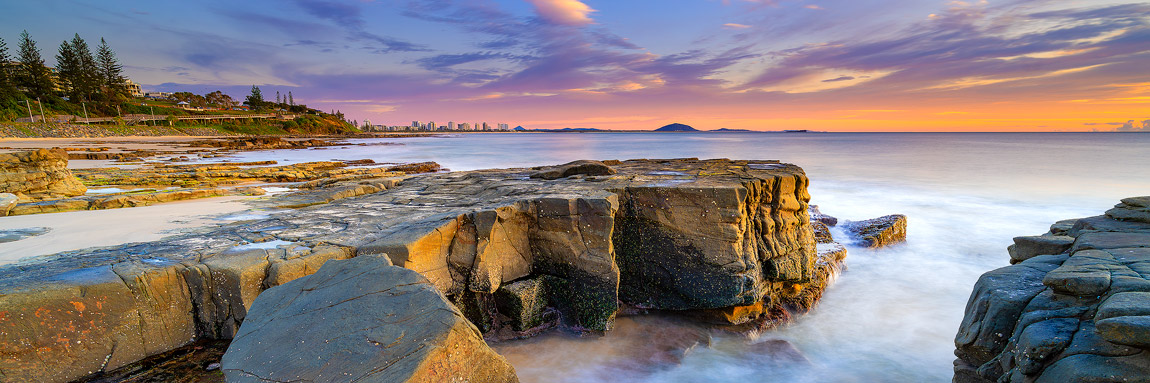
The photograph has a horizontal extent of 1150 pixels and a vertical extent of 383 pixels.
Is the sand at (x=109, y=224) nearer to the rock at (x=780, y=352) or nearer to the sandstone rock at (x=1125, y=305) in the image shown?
the rock at (x=780, y=352)

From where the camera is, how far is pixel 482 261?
547 cm

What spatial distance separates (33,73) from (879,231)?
91.8 meters

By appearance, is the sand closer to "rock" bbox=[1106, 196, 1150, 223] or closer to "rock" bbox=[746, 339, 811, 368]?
"rock" bbox=[746, 339, 811, 368]

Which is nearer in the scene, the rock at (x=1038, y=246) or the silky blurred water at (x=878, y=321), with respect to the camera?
the rock at (x=1038, y=246)

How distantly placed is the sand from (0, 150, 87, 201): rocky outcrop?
10.1ft

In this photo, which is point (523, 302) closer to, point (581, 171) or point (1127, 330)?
point (581, 171)

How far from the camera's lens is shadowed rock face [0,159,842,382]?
3781 millimetres

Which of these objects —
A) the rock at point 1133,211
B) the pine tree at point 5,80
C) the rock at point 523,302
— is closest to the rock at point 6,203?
the rock at point 523,302

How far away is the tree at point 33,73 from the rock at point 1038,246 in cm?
8868

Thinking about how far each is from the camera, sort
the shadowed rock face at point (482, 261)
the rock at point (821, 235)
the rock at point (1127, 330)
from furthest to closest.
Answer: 1. the rock at point (821, 235)
2. the shadowed rock face at point (482, 261)
3. the rock at point (1127, 330)

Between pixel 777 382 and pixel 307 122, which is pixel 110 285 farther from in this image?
pixel 307 122

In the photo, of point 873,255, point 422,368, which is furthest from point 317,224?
point 873,255

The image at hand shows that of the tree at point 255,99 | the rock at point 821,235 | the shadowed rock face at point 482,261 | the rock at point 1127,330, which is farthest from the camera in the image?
the tree at point 255,99

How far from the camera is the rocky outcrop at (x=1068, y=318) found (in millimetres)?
2725
